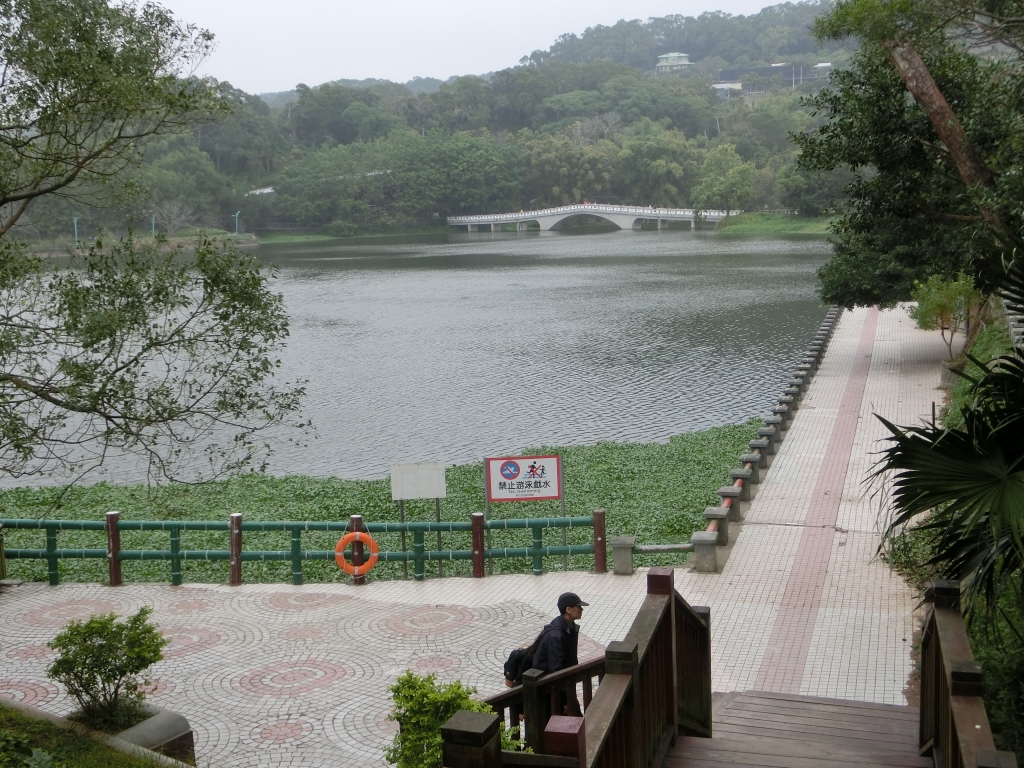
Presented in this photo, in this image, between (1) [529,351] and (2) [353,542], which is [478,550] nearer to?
(2) [353,542]

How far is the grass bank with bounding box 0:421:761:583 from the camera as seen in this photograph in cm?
1292

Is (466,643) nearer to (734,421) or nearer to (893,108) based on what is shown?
(893,108)

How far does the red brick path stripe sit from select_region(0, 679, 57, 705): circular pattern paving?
5.62 metres

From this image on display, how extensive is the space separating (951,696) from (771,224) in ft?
257

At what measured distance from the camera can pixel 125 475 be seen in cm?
2052

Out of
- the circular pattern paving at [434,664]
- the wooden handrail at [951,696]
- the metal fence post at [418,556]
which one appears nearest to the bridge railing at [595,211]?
the metal fence post at [418,556]

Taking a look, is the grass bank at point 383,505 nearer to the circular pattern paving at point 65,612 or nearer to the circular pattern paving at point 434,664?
the circular pattern paving at point 65,612

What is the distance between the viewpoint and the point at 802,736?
209 inches

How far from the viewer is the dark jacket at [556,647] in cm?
593

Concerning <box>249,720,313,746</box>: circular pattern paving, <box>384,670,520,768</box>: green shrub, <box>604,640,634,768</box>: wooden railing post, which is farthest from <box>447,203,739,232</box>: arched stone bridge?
<box>604,640,634,768</box>: wooden railing post

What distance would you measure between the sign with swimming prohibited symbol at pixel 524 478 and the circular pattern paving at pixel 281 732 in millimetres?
4933

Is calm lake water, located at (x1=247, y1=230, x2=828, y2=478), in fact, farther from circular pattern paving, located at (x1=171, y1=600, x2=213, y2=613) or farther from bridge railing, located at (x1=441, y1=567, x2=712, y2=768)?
bridge railing, located at (x1=441, y1=567, x2=712, y2=768)

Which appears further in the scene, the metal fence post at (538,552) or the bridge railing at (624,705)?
the metal fence post at (538,552)

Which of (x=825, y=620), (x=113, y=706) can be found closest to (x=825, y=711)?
(x=825, y=620)
